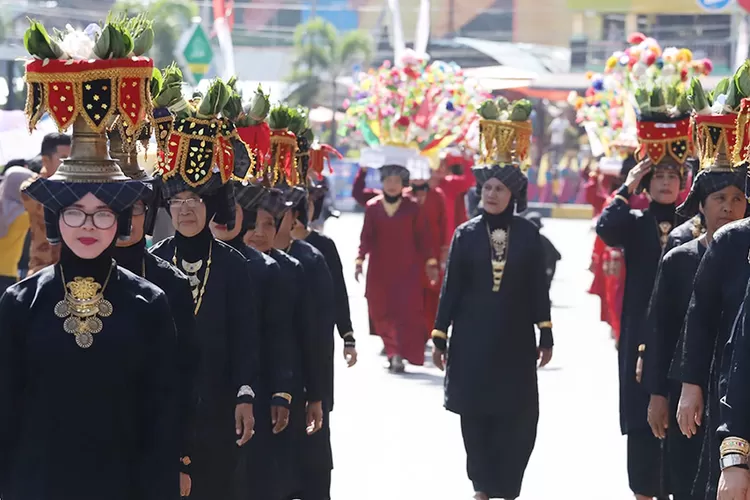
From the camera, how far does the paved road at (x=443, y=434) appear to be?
10203 millimetres

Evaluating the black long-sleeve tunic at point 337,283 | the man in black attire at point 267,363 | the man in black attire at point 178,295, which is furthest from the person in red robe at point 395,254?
the man in black attire at point 178,295

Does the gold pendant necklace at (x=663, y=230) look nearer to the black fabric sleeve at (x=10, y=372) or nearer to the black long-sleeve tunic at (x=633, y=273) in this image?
the black long-sleeve tunic at (x=633, y=273)

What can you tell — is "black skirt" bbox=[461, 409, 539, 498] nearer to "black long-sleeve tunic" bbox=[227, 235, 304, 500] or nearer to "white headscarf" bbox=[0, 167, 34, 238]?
"black long-sleeve tunic" bbox=[227, 235, 304, 500]

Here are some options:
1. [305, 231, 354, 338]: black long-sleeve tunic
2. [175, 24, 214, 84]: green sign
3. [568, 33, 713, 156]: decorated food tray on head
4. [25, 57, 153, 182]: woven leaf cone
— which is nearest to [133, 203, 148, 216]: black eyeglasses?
[25, 57, 153, 182]: woven leaf cone

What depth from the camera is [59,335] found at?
16.9 ft

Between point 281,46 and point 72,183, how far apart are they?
5846 cm

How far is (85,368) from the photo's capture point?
5.16 m

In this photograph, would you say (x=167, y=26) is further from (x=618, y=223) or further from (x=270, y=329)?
Answer: (x=270, y=329)

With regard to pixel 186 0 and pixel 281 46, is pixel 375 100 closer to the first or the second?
pixel 186 0

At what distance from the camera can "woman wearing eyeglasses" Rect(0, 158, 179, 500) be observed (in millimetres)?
5145

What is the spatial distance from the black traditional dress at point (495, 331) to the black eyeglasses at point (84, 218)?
4.85m

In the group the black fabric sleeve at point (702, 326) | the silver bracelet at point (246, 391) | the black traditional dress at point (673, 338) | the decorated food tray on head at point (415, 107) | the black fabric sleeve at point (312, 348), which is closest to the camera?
the black fabric sleeve at point (702, 326)

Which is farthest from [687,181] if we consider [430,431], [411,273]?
[411,273]

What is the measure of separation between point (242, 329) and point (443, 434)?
5.30 meters
